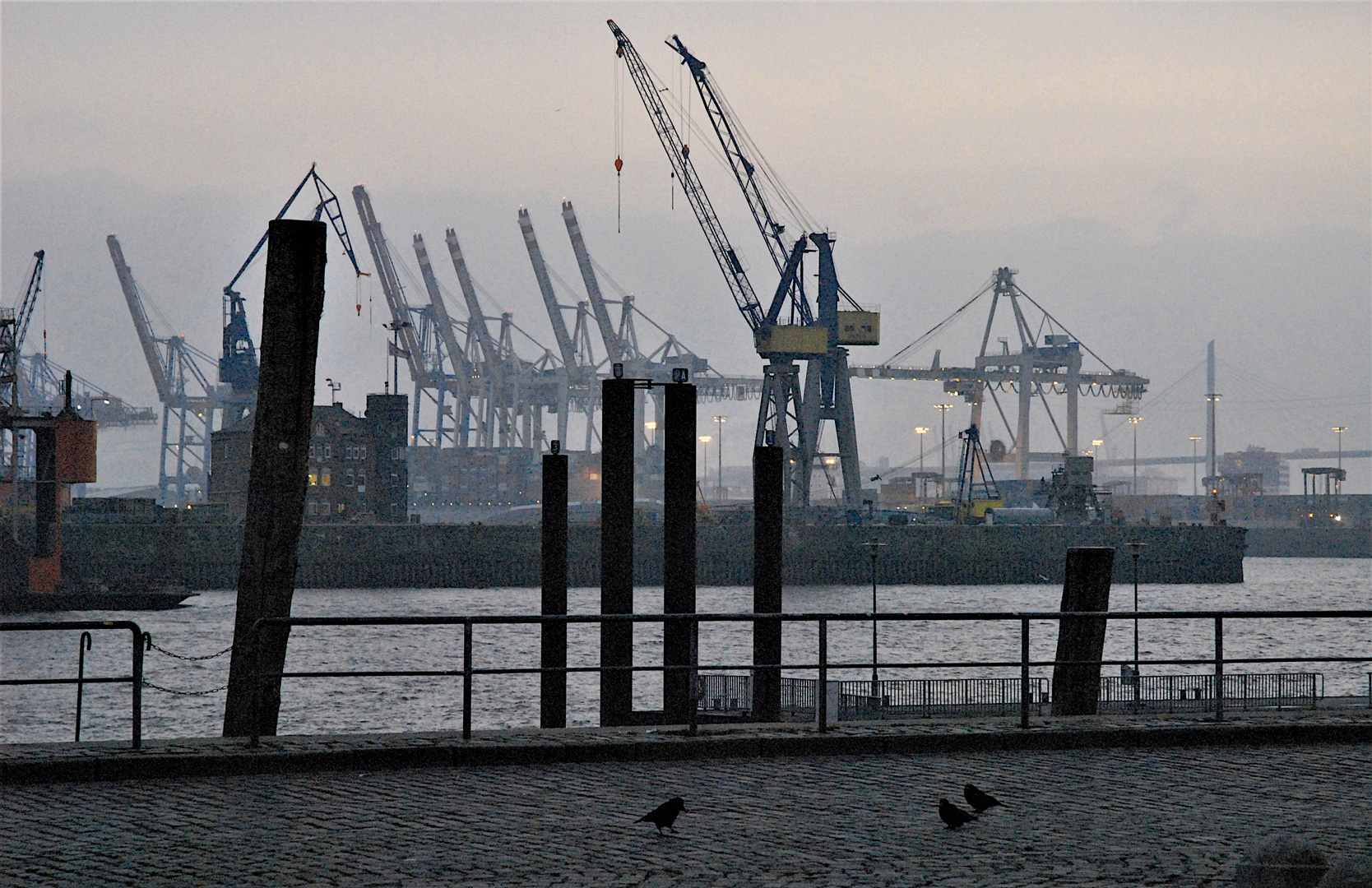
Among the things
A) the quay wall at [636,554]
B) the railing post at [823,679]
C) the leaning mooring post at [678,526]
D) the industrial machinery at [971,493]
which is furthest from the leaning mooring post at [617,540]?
the industrial machinery at [971,493]

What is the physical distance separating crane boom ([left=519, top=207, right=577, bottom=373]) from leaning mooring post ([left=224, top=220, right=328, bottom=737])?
5107 inches

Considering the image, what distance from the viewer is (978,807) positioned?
7277 mm

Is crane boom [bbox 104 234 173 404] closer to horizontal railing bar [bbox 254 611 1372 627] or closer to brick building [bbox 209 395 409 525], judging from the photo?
brick building [bbox 209 395 409 525]

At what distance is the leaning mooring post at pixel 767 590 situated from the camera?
15266mm

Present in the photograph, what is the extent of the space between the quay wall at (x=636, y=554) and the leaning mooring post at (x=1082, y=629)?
61653mm

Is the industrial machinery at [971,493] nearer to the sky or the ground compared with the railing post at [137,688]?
nearer to the sky

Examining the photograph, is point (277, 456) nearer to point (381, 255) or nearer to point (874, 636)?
point (874, 636)

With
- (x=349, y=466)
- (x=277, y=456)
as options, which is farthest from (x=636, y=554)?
(x=277, y=456)

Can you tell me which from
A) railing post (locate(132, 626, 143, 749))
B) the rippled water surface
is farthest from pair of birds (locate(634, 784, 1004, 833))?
the rippled water surface

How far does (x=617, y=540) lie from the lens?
15.7 meters

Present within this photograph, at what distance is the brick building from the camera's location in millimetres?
91500

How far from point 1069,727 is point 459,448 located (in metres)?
140

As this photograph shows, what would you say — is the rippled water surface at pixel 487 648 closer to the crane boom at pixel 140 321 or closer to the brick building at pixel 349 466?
the brick building at pixel 349 466

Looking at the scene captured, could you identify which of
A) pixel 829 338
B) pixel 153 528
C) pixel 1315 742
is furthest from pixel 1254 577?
pixel 1315 742
